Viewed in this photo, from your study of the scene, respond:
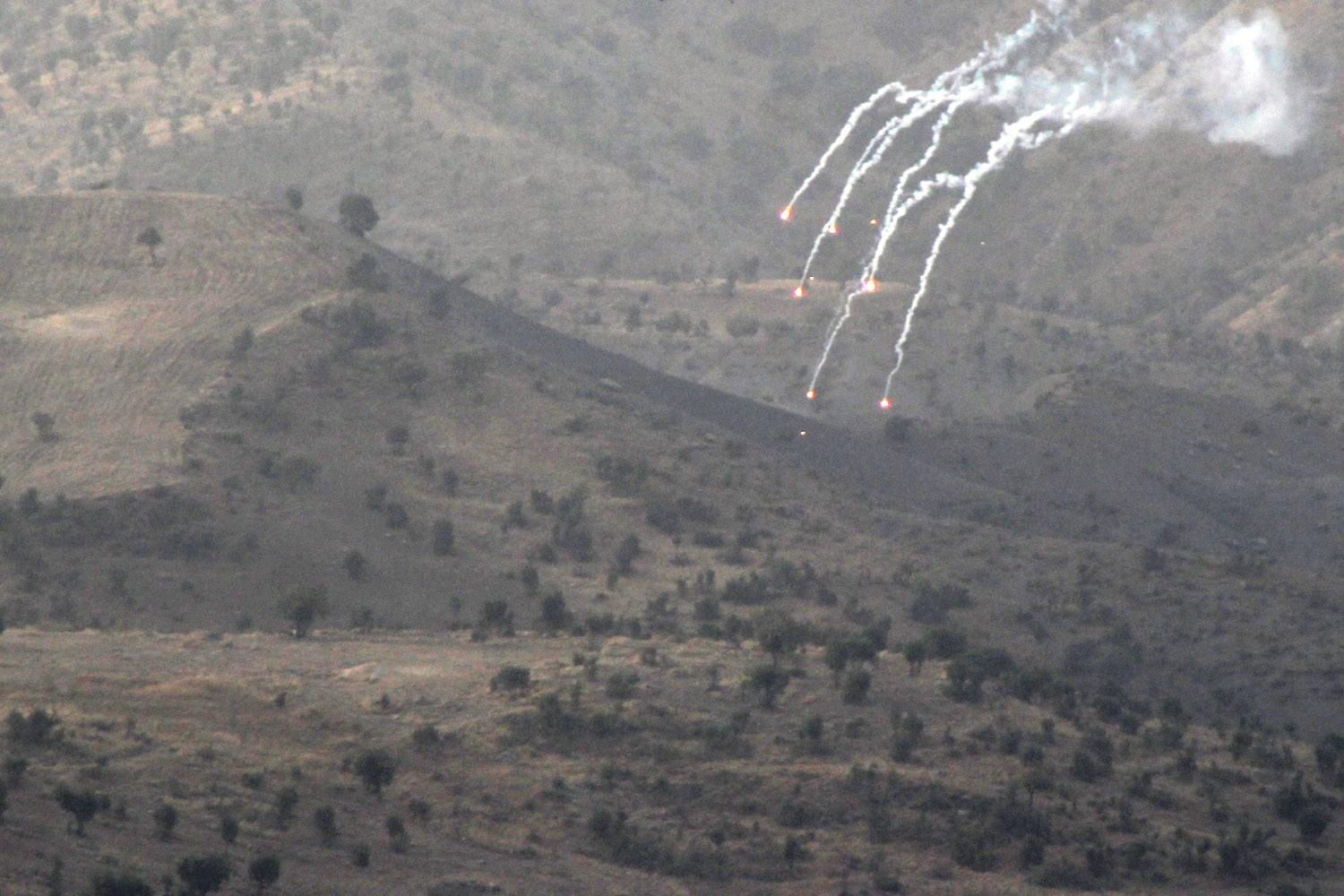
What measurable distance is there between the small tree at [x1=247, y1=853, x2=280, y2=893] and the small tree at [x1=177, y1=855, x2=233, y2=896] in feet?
3.04

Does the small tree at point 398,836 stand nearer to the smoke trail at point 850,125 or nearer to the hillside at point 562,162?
the smoke trail at point 850,125

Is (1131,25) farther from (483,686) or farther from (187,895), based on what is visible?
(187,895)

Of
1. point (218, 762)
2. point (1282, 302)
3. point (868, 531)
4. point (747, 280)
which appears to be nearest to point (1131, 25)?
point (1282, 302)

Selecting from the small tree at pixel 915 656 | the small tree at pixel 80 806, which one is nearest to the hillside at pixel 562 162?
the small tree at pixel 915 656

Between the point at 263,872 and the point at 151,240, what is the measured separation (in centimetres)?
6099

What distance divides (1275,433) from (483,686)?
65.7m

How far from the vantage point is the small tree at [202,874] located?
39.4 metres

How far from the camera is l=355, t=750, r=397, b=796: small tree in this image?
48906mm

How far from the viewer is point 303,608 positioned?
63.4 metres

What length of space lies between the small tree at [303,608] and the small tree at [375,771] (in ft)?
48.1

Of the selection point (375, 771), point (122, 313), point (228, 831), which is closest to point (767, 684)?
point (375, 771)

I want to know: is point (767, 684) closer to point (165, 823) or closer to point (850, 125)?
point (165, 823)

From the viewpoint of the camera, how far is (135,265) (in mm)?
98062

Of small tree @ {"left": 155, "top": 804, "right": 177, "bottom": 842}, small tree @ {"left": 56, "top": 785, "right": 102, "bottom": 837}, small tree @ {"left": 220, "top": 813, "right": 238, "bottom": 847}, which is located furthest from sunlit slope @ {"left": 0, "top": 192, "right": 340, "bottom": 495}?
small tree @ {"left": 56, "top": 785, "right": 102, "bottom": 837}
